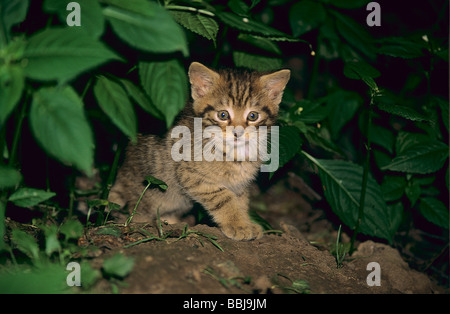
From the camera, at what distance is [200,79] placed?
2.73 metres

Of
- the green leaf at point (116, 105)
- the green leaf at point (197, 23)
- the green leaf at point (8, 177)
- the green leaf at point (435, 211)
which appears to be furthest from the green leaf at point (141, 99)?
the green leaf at point (435, 211)

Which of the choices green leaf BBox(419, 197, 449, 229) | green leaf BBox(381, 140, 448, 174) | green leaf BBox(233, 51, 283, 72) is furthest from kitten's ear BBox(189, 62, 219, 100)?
green leaf BBox(419, 197, 449, 229)

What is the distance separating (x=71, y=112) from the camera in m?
1.36

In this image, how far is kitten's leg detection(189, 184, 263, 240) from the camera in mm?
2541

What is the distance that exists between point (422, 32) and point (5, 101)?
3130 millimetres

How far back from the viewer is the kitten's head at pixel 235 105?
2.67 meters

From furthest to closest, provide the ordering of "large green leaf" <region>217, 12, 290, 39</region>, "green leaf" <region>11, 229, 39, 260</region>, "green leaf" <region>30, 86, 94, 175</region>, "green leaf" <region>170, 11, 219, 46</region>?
"green leaf" <region>170, 11, 219, 46</region>, "large green leaf" <region>217, 12, 290, 39</region>, "green leaf" <region>11, 229, 39, 260</region>, "green leaf" <region>30, 86, 94, 175</region>

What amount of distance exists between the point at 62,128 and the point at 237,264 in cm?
116

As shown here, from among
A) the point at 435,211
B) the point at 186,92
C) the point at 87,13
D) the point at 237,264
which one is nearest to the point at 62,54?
the point at 87,13

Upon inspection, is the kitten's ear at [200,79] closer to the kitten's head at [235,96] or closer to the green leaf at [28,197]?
the kitten's head at [235,96]

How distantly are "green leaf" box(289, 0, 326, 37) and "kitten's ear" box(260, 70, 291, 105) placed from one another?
0.32 metres

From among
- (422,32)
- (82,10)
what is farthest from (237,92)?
(422,32)

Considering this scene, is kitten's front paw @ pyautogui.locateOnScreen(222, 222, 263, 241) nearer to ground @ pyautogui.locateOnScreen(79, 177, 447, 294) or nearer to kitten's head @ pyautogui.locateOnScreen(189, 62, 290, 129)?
ground @ pyautogui.locateOnScreen(79, 177, 447, 294)
